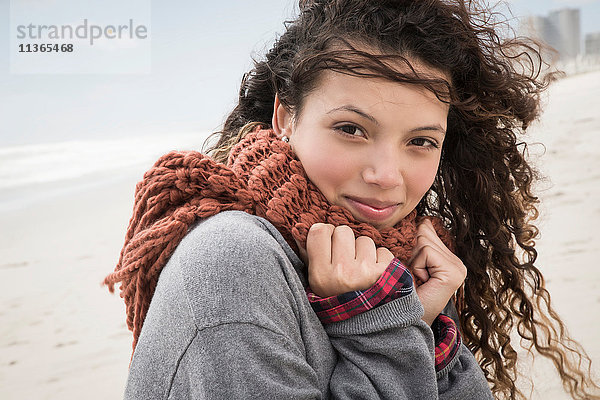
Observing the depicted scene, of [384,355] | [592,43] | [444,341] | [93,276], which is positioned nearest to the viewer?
[384,355]

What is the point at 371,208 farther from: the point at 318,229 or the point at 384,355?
the point at 384,355

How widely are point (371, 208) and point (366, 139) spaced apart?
19 cm

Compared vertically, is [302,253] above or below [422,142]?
below

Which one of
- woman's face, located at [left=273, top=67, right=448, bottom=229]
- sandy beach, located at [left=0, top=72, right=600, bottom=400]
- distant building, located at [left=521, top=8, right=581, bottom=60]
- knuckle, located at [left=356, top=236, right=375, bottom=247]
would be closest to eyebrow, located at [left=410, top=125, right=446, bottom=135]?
woman's face, located at [left=273, top=67, right=448, bottom=229]

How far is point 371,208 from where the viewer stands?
1.58 meters

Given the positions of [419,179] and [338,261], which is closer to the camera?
[338,261]

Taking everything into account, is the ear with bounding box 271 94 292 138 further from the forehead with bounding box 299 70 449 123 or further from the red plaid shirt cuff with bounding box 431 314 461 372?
the red plaid shirt cuff with bounding box 431 314 461 372

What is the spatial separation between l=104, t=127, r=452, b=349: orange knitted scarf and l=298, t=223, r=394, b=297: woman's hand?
44mm

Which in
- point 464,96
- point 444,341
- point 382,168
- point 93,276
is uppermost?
point 464,96

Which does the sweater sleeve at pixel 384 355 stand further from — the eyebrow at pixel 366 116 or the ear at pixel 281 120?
the ear at pixel 281 120

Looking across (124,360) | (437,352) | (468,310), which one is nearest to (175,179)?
(437,352)

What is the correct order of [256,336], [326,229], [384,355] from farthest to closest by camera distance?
1. [326,229]
2. [384,355]
3. [256,336]

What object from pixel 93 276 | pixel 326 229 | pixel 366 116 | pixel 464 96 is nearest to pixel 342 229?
pixel 326 229

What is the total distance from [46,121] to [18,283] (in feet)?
49.2
